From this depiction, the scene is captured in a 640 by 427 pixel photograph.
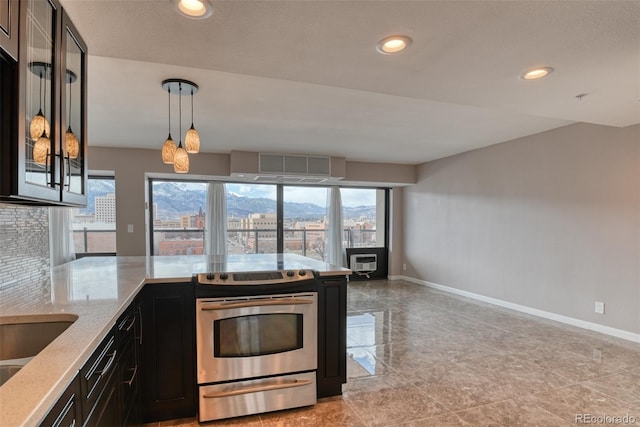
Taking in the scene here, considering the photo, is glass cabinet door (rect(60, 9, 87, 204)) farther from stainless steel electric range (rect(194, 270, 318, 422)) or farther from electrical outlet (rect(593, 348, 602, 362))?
electrical outlet (rect(593, 348, 602, 362))

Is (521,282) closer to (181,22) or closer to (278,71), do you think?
(278,71)

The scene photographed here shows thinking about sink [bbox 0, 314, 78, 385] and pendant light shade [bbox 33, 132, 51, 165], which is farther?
sink [bbox 0, 314, 78, 385]

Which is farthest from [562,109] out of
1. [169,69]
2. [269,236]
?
[269,236]

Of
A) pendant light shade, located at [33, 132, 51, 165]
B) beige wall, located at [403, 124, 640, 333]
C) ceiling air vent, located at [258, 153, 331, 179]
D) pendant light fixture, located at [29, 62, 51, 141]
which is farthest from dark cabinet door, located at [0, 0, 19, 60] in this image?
beige wall, located at [403, 124, 640, 333]

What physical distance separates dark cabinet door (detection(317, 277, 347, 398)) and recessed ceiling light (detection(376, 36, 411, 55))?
1.52 metres

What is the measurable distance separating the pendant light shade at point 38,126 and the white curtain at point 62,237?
160 inches

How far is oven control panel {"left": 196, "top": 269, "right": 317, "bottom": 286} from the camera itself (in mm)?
2207

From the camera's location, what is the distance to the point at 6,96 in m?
1.07

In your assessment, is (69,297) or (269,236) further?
(269,236)

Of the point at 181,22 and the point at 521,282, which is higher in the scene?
the point at 181,22

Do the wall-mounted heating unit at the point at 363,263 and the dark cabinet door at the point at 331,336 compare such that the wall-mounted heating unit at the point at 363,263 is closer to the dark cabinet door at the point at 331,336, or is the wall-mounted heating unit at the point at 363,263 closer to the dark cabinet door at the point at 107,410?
the dark cabinet door at the point at 331,336

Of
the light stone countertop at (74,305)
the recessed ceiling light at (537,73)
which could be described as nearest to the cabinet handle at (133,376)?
the light stone countertop at (74,305)

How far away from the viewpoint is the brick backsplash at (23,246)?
187 cm

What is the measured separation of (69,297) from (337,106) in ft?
8.62
